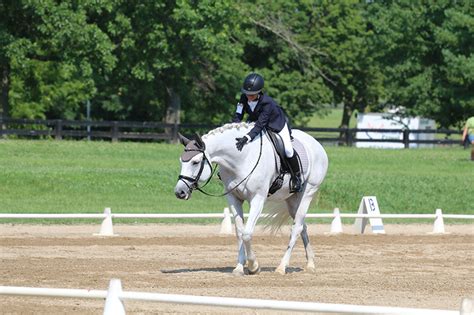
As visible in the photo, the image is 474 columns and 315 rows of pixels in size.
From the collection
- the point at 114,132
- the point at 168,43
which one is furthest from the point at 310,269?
the point at 168,43

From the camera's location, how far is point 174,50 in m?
54.0

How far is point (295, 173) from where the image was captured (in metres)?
17.0

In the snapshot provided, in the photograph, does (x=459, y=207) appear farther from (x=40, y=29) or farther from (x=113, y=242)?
(x=40, y=29)

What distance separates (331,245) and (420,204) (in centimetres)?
1258

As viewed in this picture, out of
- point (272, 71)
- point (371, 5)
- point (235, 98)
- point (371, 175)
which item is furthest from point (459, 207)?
point (371, 5)

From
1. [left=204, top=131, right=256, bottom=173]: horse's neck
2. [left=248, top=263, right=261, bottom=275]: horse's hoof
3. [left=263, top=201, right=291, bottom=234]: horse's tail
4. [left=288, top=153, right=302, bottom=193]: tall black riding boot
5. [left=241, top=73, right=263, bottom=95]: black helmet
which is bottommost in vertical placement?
[left=248, top=263, right=261, bottom=275]: horse's hoof

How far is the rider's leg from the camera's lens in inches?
661

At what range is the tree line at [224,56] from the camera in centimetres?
4997

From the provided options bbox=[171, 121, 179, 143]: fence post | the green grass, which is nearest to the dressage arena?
bbox=[171, 121, 179, 143]: fence post

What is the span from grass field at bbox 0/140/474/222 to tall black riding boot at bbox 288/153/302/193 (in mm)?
12860

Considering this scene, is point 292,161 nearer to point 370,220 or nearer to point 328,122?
point 370,220

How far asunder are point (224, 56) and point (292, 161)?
148ft

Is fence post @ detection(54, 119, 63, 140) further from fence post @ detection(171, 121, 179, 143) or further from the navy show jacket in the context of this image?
the navy show jacket

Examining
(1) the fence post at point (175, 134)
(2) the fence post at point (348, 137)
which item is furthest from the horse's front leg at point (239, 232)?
(2) the fence post at point (348, 137)
